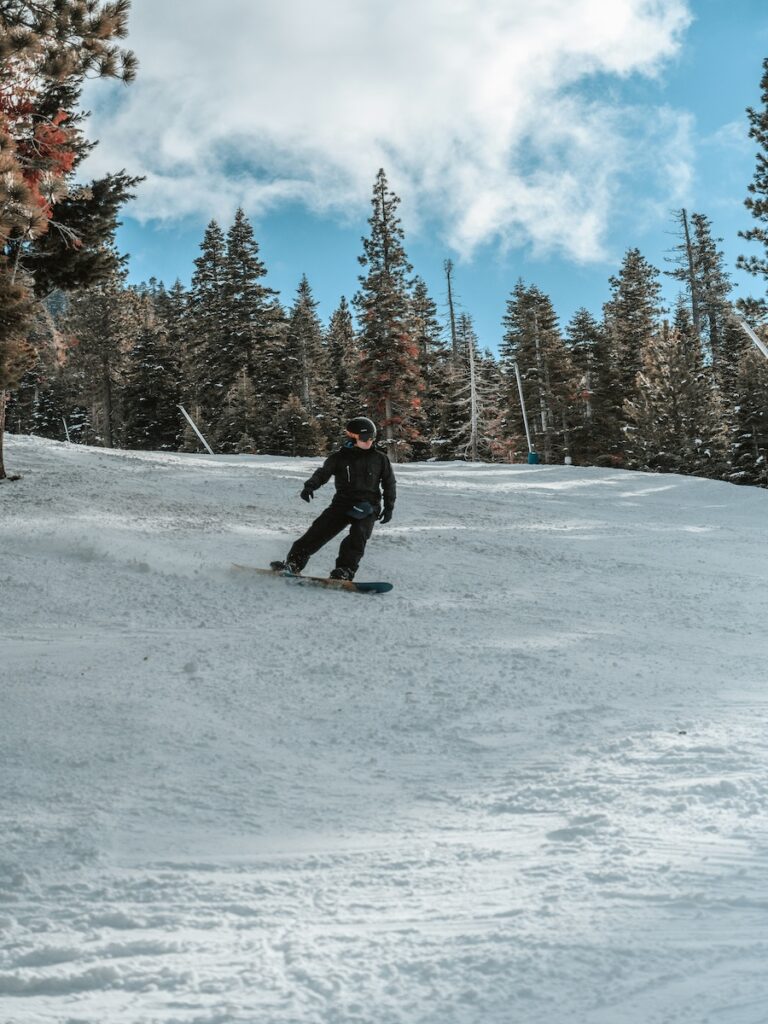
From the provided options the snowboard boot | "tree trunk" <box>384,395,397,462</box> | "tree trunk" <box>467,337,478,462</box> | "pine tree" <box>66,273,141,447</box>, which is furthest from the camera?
"pine tree" <box>66,273,141,447</box>

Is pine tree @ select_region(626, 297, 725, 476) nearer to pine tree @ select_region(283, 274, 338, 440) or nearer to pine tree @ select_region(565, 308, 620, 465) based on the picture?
pine tree @ select_region(565, 308, 620, 465)

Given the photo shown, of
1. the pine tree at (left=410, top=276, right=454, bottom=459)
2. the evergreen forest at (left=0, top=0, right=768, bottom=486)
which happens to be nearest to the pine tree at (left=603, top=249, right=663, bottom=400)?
the evergreen forest at (left=0, top=0, right=768, bottom=486)

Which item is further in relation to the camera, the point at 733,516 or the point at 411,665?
the point at 733,516

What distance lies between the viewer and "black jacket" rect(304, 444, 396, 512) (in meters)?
8.03

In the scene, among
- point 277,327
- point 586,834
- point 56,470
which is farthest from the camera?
point 277,327

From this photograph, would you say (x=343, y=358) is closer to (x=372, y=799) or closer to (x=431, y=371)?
(x=431, y=371)

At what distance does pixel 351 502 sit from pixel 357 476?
0.94 ft

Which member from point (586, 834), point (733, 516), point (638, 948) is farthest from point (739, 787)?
point (733, 516)

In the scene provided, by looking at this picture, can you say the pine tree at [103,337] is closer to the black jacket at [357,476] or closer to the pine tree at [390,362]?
the pine tree at [390,362]

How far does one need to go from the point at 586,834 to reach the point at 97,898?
1857 mm

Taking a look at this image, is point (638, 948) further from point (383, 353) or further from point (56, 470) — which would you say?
point (383, 353)

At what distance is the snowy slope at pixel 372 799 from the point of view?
2164mm

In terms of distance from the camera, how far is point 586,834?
9.81 feet

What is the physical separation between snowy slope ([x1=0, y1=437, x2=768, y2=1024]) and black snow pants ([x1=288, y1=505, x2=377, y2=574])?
1.78ft
